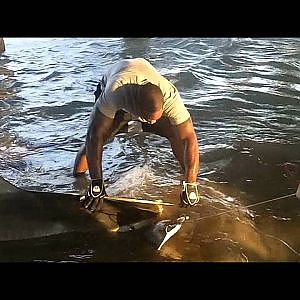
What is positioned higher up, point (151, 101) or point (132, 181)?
point (151, 101)

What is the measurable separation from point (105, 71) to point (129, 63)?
0.30ft

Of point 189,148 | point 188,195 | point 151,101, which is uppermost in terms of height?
point 151,101

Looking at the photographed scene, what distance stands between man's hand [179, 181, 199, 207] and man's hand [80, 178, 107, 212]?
197mm

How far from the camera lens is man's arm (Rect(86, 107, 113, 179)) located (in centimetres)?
138

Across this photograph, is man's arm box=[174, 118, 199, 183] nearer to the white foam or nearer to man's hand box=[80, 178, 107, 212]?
the white foam

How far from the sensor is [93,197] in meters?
1.41

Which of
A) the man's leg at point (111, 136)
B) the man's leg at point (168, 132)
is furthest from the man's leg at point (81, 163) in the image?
the man's leg at point (168, 132)

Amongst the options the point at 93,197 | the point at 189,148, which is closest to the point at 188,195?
the point at 189,148

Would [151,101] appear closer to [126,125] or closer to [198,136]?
[126,125]

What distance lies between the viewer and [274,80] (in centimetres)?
168

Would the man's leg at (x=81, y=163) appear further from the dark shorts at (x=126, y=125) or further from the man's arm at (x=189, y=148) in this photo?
the man's arm at (x=189, y=148)

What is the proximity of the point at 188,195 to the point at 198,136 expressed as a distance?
16 cm

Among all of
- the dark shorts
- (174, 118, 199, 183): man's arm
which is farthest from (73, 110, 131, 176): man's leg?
(174, 118, 199, 183): man's arm
